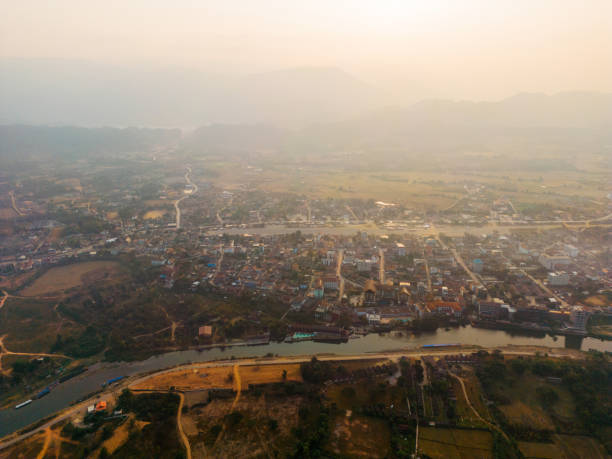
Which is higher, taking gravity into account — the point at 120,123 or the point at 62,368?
the point at 120,123

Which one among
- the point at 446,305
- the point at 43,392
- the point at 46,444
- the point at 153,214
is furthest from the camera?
the point at 153,214

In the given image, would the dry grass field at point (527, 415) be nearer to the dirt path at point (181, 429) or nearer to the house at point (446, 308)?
the house at point (446, 308)

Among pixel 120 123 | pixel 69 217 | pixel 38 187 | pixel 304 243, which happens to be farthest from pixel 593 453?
pixel 120 123

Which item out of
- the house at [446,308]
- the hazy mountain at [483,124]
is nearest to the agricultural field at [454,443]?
the house at [446,308]

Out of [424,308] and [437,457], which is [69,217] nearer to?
[424,308]

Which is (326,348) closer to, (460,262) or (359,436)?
(359,436)

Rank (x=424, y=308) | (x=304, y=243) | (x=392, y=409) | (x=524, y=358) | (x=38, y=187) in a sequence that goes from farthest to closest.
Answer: (x=38, y=187) → (x=304, y=243) → (x=424, y=308) → (x=524, y=358) → (x=392, y=409)

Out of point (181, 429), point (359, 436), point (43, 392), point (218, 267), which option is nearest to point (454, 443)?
point (359, 436)

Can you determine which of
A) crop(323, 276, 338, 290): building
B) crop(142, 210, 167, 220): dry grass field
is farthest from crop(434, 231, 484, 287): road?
crop(142, 210, 167, 220): dry grass field

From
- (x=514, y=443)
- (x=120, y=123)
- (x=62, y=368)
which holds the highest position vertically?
(x=120, y=123)
